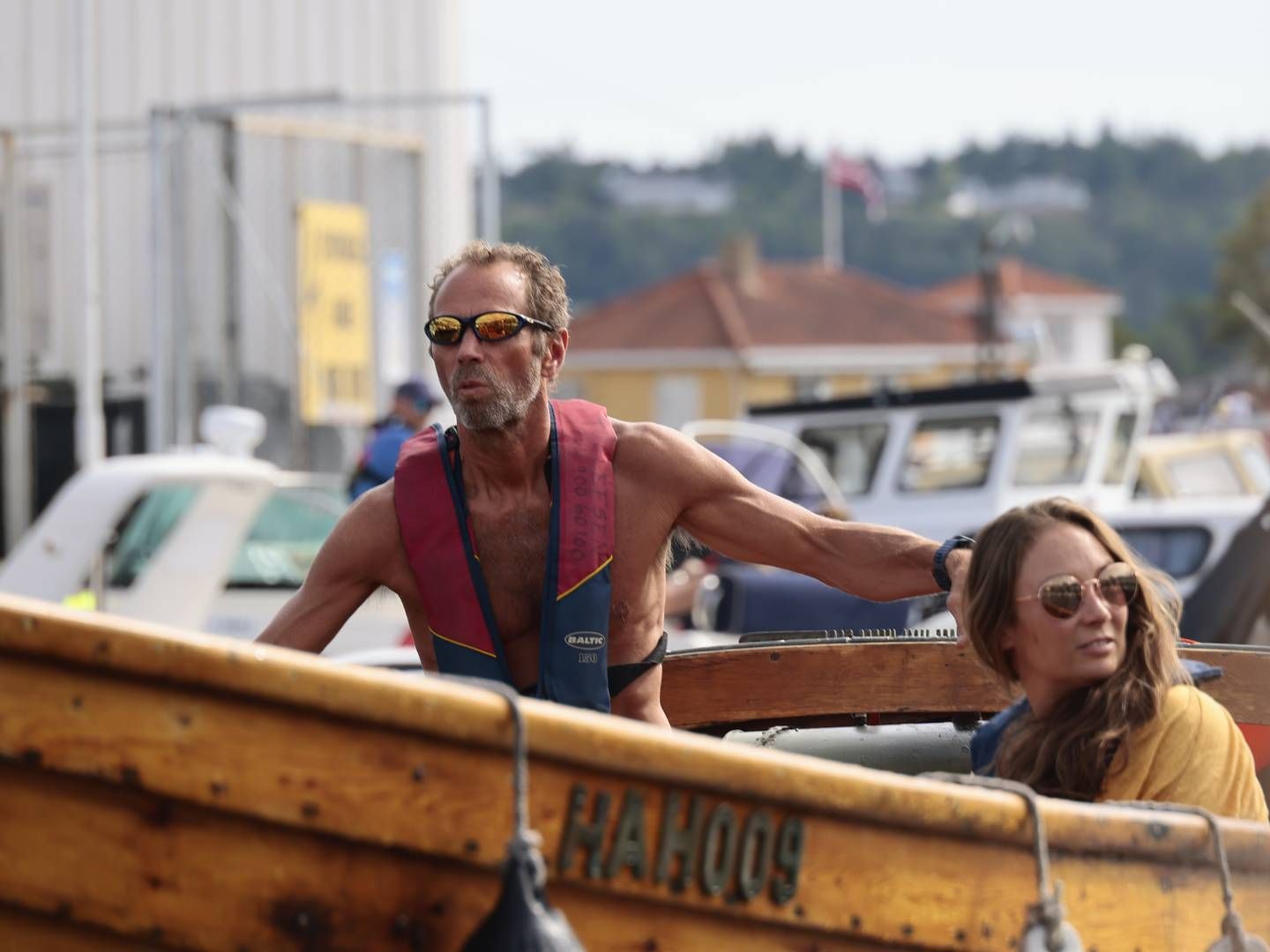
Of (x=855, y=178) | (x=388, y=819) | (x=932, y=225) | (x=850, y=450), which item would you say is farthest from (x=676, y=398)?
(x=932, y=225)

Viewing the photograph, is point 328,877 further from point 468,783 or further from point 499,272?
point 499,272

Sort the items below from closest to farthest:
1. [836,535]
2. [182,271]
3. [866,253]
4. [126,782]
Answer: [126,782] < [836,535] < [182,271] < [866,253]

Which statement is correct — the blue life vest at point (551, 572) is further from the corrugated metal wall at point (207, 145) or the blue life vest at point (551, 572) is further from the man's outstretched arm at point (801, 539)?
the corrugated metal wall at point (207, 145)

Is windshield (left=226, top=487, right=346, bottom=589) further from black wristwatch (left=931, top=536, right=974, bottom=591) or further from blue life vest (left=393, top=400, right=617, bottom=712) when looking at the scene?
black wristwatch (left=931, top=536, right=974, bottom=591)

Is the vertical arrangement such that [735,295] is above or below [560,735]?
below

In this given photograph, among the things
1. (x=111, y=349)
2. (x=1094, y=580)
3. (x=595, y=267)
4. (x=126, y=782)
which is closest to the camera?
(x=126, y=782)

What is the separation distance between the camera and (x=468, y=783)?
267 cm

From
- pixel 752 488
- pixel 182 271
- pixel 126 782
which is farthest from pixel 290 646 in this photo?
pixel 182 271

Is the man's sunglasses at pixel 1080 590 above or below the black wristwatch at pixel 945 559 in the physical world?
above

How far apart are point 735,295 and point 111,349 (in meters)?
45.9

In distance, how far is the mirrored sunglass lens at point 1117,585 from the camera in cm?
333

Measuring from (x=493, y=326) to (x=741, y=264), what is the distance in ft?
193

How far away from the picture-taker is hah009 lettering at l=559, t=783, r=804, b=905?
2721 mm

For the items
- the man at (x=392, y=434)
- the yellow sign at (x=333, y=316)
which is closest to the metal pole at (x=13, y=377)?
the yellow sign at (x=333, y=316)
